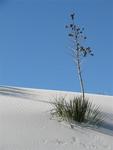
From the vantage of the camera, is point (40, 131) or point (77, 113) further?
point (77, 113)

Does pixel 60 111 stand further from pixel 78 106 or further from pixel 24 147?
pixel 24 147

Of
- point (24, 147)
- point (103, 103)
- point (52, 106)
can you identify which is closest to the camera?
point (24, 147)

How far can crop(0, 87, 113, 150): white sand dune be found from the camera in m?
11.5

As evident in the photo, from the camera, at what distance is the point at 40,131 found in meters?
12.4

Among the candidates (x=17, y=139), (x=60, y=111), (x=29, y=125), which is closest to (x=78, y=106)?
(x=60, y=111)

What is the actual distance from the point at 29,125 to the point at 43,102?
2731 millimetres

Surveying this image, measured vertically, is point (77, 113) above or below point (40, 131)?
above

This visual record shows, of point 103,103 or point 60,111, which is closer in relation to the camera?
point 60,111

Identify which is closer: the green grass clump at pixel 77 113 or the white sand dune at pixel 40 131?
the white sand dune at pixel 40 131

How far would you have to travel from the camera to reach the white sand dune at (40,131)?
11516mm

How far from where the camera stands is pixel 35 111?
46.4 ft

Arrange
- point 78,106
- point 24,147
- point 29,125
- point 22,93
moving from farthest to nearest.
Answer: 1. point 22,93
2. point 78,106
3. point 29,125
4. point 24,147

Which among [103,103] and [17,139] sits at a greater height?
[103,103]

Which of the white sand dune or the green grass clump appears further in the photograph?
the green grass clump
